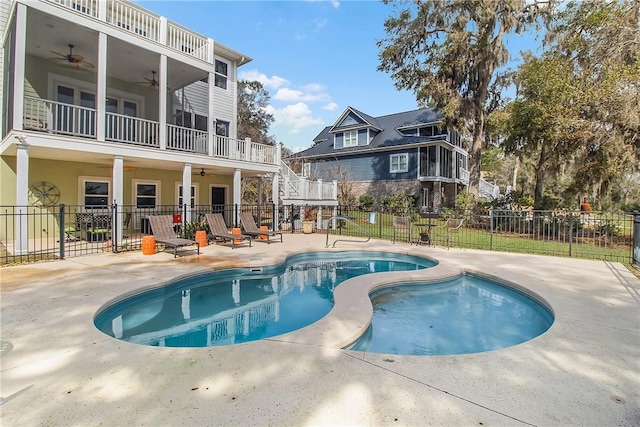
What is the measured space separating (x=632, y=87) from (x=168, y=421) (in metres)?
17.6

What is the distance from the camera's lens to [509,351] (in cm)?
366

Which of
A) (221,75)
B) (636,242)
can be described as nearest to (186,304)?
(636,242)

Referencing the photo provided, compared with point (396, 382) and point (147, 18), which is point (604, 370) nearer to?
point (396, 382)

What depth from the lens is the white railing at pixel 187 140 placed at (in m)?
12.7

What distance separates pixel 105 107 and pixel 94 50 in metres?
2.72

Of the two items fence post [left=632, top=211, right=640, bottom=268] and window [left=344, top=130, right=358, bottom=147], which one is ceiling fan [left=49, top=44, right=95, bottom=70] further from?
window [left=344, top=130, right=358, bottom=147]

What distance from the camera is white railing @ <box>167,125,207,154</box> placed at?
41.5ft

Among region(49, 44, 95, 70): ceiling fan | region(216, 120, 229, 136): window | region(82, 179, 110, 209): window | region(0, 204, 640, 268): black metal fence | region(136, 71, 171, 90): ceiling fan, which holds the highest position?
region(136, 71, 171, 90): ceiling fan

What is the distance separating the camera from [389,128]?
29484 millimetres

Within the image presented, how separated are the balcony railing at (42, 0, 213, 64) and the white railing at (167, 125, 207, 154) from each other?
9.35ft

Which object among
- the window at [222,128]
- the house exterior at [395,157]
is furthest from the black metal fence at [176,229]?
the house exterior at [395,157]

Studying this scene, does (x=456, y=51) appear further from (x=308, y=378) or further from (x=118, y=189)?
(x=308, y=378)

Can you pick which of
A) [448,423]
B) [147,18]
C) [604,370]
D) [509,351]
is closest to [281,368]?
[448,423]

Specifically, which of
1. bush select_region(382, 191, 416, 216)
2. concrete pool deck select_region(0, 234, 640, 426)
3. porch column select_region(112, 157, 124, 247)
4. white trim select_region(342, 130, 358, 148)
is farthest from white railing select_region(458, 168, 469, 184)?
porch column select_region(112, 157, 124, 247)
